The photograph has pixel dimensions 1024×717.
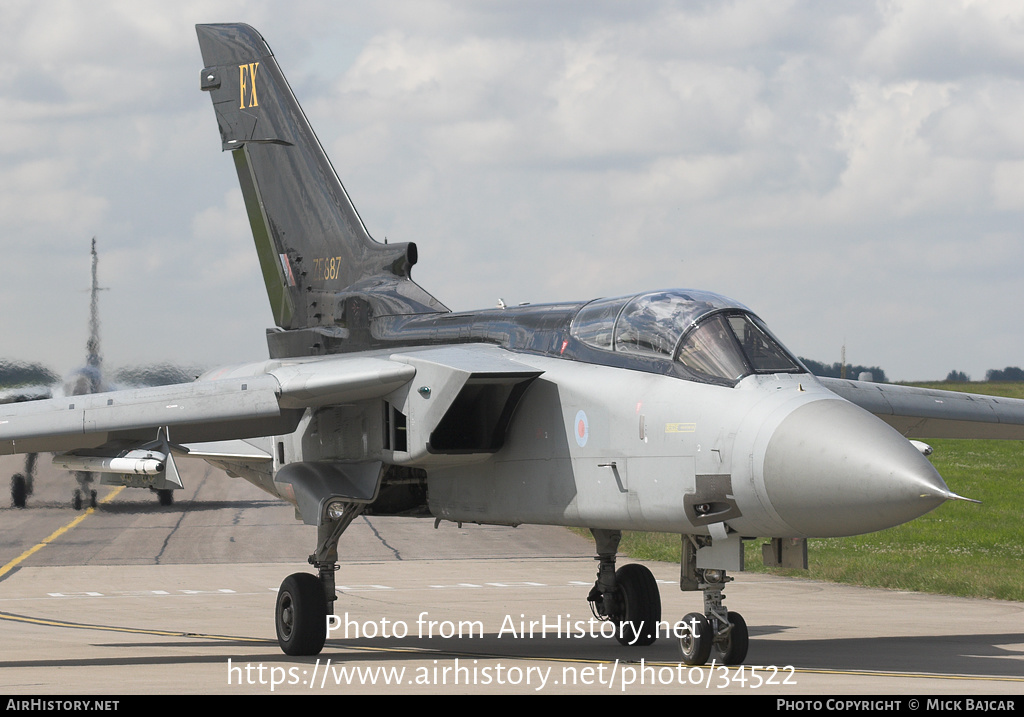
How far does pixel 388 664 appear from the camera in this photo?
1165cm

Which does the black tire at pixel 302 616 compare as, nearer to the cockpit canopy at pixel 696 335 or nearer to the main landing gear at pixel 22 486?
the cockpit canopy at pixel 696 335

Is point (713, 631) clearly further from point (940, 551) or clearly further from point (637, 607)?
point (940, 551)

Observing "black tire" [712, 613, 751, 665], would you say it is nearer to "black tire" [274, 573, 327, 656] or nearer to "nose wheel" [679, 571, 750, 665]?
"nose wheel" [679, 571, 750, 665]

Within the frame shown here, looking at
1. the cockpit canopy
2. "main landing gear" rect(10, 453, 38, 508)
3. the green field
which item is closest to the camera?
the cockpit canopy

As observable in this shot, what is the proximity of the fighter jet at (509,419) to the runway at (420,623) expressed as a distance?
92 centimetres

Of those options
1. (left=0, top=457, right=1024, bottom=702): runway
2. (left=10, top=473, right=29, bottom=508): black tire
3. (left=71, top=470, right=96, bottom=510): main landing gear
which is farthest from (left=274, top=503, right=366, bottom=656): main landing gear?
(left=10, top=473, right=29, bottom=508): black tire

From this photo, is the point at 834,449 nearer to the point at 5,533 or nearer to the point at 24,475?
the point at 5,533

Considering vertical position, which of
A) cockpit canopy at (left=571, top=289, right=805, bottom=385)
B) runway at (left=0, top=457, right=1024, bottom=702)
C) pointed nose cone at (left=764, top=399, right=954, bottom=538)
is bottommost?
runway at (left=0, top=457, right=1024, bottom=702)

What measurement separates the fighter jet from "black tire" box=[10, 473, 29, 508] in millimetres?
19092

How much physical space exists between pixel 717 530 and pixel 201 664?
16.5ft

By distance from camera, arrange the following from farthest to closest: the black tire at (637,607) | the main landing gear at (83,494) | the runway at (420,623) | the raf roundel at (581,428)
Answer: the main landing gear at (83,494) → the black tire at (637,607) → the raf roundel at (581,428) → the runway at (420,623)

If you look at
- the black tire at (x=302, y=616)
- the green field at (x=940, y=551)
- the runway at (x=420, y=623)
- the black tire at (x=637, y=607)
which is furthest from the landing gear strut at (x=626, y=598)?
the green field at (x=940, y=551)

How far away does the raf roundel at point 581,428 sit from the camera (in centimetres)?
1078

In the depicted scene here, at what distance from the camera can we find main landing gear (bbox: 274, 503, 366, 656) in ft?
41.0
